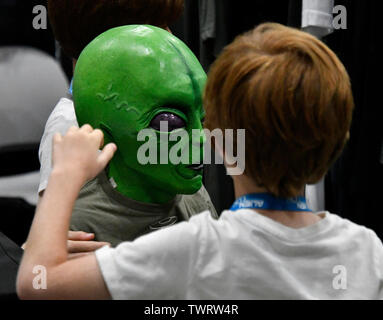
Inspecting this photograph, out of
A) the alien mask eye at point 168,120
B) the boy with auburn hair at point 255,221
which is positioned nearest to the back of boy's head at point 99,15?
the alien mask eye at point 168,120

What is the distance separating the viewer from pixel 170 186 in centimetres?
97

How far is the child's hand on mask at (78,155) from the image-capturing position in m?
0.73

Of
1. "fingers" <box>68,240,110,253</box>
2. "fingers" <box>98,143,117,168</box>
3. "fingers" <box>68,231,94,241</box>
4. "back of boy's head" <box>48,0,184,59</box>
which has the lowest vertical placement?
"fingers" <box>68,240,110,253</box>

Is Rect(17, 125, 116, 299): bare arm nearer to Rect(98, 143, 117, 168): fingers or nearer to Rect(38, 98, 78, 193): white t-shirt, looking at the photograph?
Rect(98, 143, 117, 168): fingers

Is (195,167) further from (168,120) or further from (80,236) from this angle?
(80,236)

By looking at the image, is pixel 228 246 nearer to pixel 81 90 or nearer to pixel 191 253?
pixel 191 253

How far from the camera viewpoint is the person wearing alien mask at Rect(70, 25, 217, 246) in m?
0.91

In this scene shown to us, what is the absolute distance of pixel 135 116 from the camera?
919 millimetres

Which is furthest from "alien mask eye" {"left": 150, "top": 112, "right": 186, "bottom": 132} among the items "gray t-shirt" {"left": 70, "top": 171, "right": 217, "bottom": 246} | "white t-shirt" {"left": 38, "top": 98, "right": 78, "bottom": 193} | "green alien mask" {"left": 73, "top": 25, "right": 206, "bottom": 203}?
"white t-shirt" {"left": 38, "top": 98, "right": 78, "bottom": 193}

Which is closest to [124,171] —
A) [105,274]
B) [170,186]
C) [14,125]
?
[170,186]

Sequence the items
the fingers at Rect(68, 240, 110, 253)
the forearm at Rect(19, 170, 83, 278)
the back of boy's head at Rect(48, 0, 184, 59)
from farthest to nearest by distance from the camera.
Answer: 1. the back of boy's head at Rect(48, 0, 184, 59)
2. the fingers at Rect(68, 240, 110, 253)
3. the forearm at Rect(19, 170, 83, 278)

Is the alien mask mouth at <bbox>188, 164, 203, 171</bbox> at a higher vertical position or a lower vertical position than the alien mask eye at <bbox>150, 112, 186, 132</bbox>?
lower

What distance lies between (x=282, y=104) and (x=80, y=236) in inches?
15.5

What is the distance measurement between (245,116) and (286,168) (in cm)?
8
